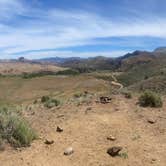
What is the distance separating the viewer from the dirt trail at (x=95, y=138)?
8312 millimetres

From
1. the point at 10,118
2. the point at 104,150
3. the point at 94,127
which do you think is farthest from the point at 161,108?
the point at 10,118

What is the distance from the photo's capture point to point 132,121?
11.4 metres

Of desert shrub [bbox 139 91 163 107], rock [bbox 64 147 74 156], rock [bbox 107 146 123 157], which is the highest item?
desert shrub [bbox 139 91 163 107]

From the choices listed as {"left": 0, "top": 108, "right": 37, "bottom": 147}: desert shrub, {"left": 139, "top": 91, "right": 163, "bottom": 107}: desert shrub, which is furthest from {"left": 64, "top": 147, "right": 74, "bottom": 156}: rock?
{"left": 139, "top": 91, "right": 163, "bottom": 107}: desert shrub

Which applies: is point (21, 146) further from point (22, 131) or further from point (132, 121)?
point (132, 121)

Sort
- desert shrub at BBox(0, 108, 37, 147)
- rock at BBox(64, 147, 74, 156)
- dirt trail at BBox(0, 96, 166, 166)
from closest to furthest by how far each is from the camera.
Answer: dirt trail at BBox(0, 96, 166, 166) < rock at BBox(64, 147, 74, 156) < desert shrub at BBox(0, 108, 37, 147)

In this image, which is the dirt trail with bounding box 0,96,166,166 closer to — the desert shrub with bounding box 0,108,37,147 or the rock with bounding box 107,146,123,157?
the rock with bounding box 107,146,123,157

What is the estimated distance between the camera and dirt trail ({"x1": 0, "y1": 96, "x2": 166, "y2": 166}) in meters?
8.31

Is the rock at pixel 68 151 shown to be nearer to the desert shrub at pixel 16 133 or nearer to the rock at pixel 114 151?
the rock at pixel 114 151

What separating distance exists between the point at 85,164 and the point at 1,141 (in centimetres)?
257

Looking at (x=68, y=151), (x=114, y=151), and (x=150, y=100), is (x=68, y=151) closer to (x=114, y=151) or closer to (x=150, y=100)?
(x=114, y=151)

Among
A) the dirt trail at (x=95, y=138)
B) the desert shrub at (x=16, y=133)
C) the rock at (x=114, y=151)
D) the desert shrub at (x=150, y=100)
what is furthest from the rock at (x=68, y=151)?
the desert shrub at (x=150, y=100)

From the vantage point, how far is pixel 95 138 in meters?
9.72

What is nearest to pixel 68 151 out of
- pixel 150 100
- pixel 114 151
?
pixel 114 151
